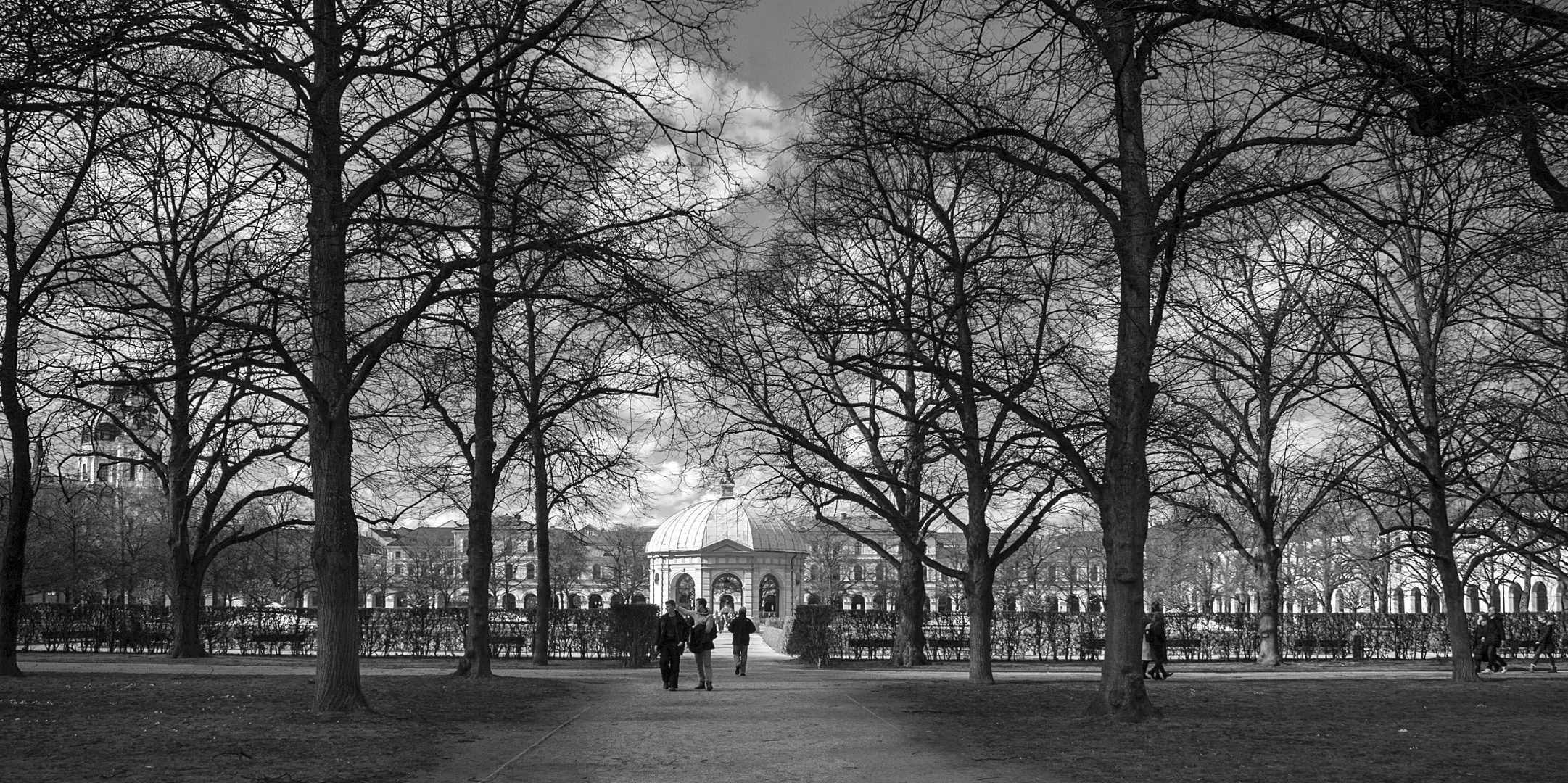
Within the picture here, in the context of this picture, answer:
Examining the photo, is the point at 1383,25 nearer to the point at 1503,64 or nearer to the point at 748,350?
the point at 1503,64

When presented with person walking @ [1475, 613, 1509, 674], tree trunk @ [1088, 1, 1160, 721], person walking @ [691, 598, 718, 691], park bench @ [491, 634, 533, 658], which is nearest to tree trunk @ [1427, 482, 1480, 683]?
person walking @ [1475, 613, 1509, 674]

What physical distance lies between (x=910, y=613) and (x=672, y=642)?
9.37 meters

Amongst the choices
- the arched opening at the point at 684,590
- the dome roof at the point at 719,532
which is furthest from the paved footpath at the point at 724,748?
the dome roof at the point at 719,532

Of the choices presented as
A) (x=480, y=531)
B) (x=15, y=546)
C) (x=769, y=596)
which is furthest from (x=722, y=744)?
(x=769, y=596)

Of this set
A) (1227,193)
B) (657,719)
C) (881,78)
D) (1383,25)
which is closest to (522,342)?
(657,719)

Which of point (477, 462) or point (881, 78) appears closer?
point (881, 78)

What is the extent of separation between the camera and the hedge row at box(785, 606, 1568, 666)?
107 feet

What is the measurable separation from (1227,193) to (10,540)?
57.9 ft

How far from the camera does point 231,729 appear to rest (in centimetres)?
1144

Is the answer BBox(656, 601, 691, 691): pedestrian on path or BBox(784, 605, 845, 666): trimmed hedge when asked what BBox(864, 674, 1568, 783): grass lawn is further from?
BBox(784, 605, 845, 666): trimmed hedge

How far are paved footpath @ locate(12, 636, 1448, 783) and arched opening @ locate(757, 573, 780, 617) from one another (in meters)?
47.8

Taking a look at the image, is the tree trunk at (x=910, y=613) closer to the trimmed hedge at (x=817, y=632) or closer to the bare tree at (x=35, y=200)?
the trimmed hedge at (x=817, y=632)

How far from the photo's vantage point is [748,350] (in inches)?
695

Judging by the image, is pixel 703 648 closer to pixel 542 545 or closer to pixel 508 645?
pixel 542 545
